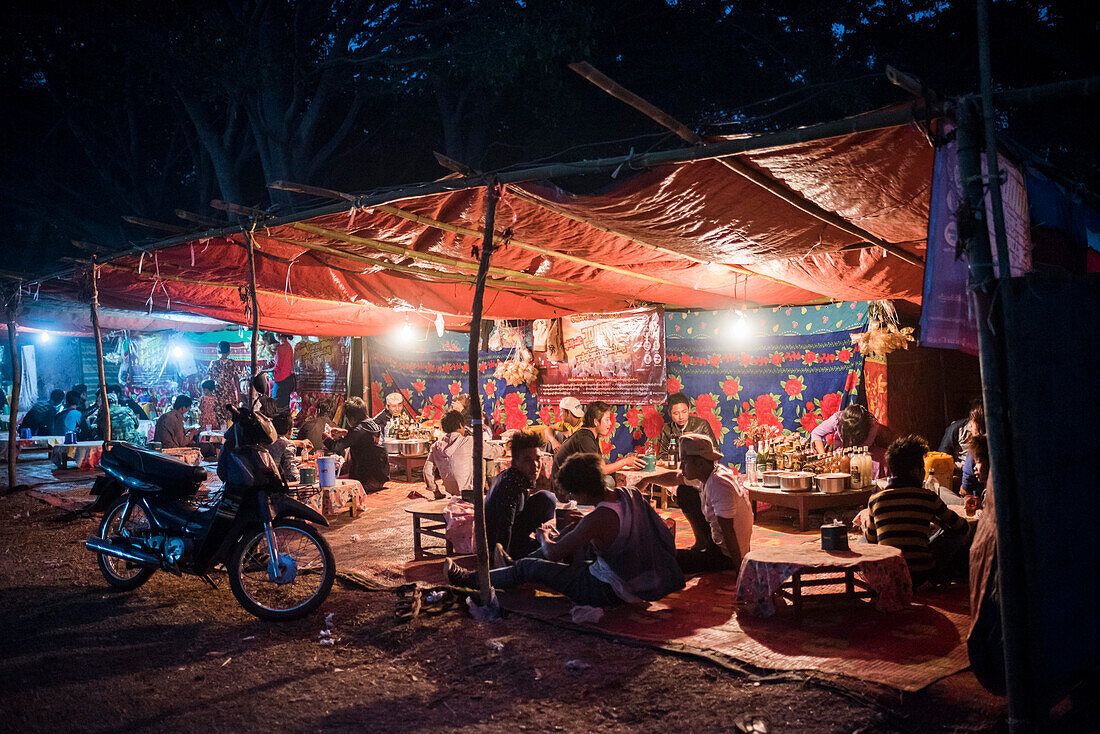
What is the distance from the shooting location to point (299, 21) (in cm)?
1217

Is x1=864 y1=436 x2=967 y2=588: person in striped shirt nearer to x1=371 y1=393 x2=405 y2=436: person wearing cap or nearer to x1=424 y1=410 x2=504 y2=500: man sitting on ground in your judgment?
x1=424 y1=410 x2=504 y2=500: man sitting on ground

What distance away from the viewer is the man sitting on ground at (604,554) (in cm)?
520

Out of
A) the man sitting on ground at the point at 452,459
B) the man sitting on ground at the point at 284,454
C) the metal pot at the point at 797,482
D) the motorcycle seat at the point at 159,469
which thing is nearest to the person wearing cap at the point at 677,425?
the metal pot at the point at 797,482

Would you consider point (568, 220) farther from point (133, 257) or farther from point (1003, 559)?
point (133, 257)

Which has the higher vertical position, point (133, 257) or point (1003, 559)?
point (133, 257)

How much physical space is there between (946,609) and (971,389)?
6112 millimetres

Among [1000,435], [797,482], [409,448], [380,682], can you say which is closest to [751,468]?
[797,482]

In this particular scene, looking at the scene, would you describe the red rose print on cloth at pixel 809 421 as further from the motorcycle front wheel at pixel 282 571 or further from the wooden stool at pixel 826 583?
the motorcycle front wheel at pixel 282 571

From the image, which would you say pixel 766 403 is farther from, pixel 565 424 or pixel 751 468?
pixel 565 424

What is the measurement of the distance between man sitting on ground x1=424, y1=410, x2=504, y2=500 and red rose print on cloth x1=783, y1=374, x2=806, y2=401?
174 inches

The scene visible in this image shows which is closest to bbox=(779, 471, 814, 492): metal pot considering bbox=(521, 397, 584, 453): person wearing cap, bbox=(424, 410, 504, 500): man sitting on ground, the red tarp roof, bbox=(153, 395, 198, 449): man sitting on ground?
the red tarp roof

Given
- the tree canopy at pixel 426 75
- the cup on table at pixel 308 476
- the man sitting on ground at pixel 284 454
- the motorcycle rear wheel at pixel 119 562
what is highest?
the tree canopy at pixel 426 75

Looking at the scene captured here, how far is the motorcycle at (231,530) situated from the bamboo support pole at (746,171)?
3844 mm

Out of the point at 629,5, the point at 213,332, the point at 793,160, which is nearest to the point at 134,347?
the point at 213,332
